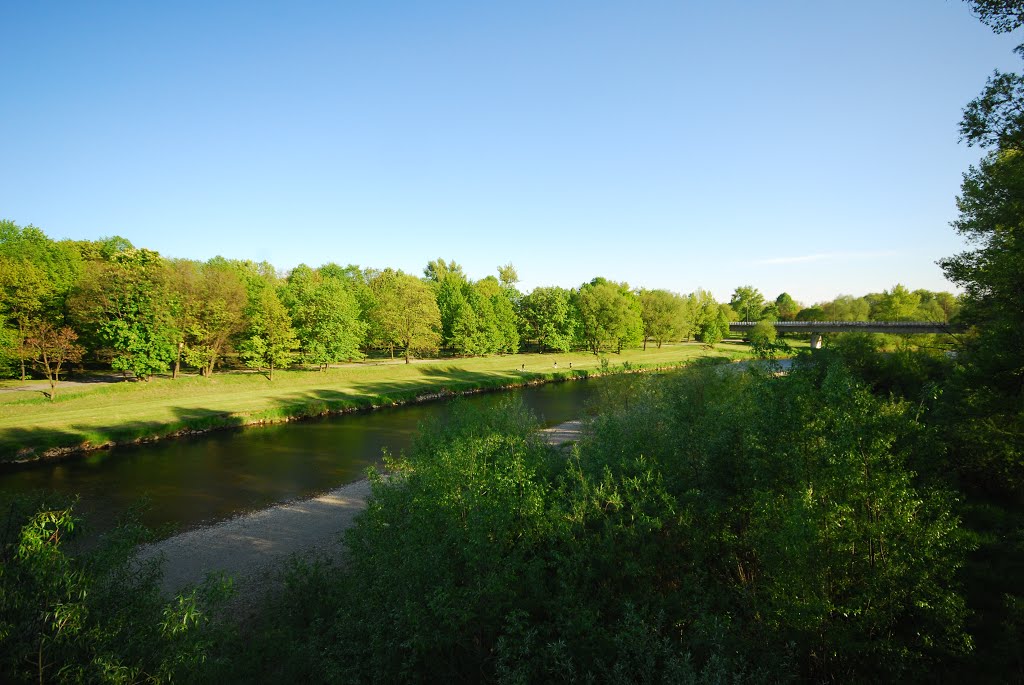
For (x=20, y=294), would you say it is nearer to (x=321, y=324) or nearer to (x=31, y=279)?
(x=31, y=279)

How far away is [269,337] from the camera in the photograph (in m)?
48.6

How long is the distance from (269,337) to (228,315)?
13.2 feet

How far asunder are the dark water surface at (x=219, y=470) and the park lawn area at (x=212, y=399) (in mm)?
1889

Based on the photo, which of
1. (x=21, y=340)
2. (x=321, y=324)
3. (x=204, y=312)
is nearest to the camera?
(x=21, y=340)

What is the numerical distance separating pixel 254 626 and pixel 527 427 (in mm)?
11442

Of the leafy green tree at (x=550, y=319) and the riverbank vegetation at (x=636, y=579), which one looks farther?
the leafy green tree at (x=550, y=319)

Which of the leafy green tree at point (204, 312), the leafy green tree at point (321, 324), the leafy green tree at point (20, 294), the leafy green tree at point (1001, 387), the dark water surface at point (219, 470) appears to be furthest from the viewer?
the leafy green tree at point (321, 324)

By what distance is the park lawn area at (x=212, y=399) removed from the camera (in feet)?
99.2

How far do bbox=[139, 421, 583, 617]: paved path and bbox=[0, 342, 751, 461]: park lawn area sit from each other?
17.0 metres

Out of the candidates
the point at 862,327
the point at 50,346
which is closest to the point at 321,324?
the point at 50,346

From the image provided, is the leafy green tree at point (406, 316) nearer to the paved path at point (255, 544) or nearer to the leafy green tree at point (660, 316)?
the paved path at point (255, 544)

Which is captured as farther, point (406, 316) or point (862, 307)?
point (862, 307)

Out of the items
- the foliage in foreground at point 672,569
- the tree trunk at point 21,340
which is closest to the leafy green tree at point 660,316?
the tree trunk at point 21,340

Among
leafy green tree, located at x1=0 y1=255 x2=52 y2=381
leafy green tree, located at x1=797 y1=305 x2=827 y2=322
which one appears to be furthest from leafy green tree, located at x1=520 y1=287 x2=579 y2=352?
leafy green tree, located at x1=797 y1=305 x2=827 y2=322
